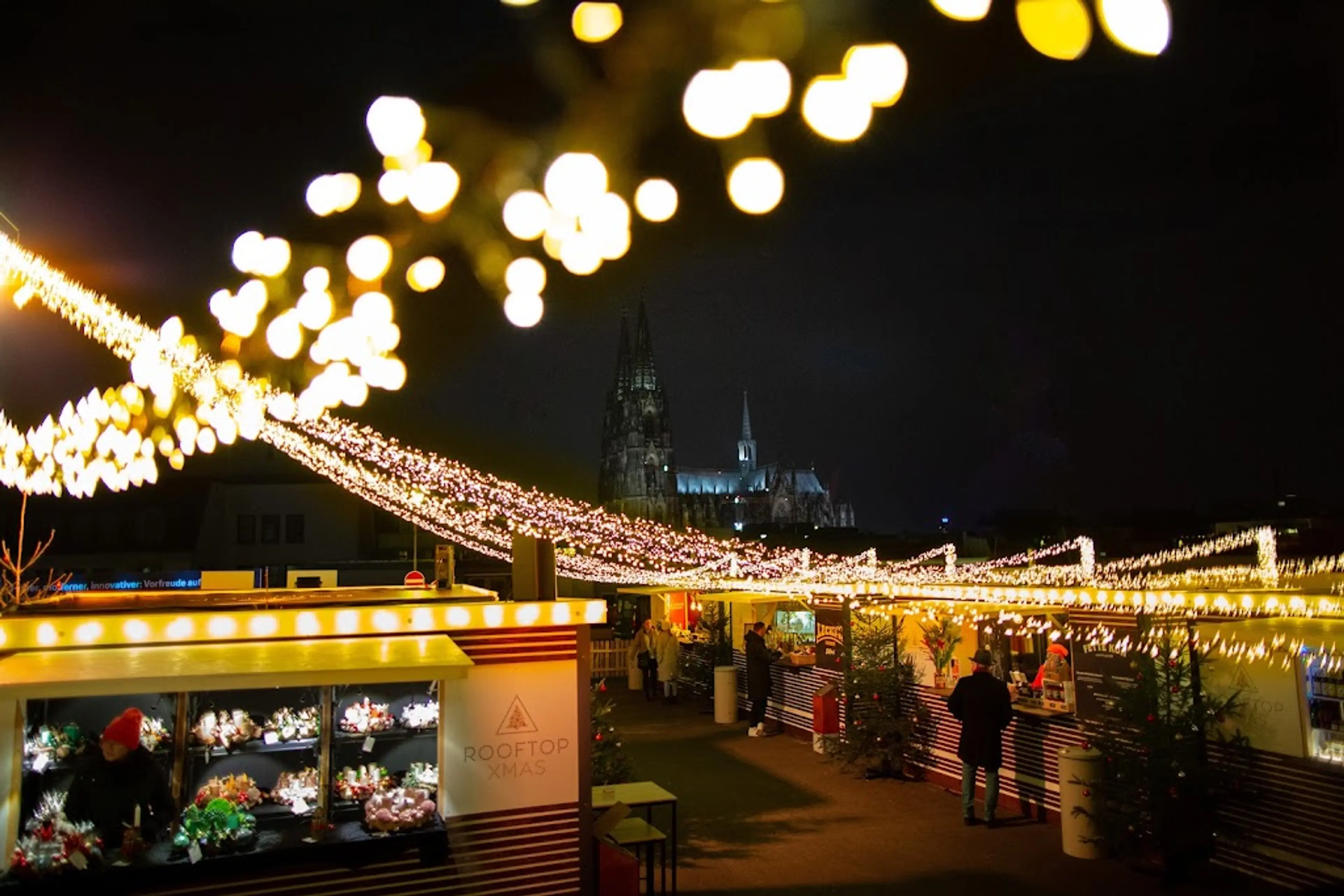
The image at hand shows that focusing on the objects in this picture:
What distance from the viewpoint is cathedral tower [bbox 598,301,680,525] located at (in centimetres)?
10800

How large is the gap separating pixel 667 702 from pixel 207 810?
12963 millimetres

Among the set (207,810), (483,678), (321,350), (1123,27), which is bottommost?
(207,810)

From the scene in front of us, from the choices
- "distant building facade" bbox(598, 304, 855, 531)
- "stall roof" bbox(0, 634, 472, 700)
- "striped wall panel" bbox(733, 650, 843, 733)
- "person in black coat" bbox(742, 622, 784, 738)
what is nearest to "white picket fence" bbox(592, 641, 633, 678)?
"striped wall panel" bbox(733, 650, 843, 733)

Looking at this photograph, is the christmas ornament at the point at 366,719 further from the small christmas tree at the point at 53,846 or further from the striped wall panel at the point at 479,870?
the small christmas tree at the point at 53,846

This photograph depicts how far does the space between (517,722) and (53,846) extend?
2.47 metres

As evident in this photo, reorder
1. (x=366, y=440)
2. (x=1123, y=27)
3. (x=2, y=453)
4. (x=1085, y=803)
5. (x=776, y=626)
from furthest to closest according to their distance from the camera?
(x=776, y=626), (x=366, y=440), (x=2, y=453), (x=1085, y=803), (x=1123, y=27)

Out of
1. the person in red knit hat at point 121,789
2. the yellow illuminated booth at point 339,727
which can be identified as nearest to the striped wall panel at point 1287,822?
the yellow illuminated booth at point 339,727

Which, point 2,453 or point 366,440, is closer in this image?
point 2,453

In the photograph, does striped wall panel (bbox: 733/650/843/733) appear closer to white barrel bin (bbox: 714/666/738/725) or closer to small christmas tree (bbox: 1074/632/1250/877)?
white barrel bin (bbox: 714/666/738/725)

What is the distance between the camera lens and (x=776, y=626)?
55.7ft

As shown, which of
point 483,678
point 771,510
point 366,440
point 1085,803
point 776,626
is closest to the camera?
point 483,678

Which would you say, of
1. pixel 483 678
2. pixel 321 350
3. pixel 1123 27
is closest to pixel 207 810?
pixel 483 678

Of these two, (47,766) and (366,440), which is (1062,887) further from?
(366,440)

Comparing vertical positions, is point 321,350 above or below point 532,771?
above
